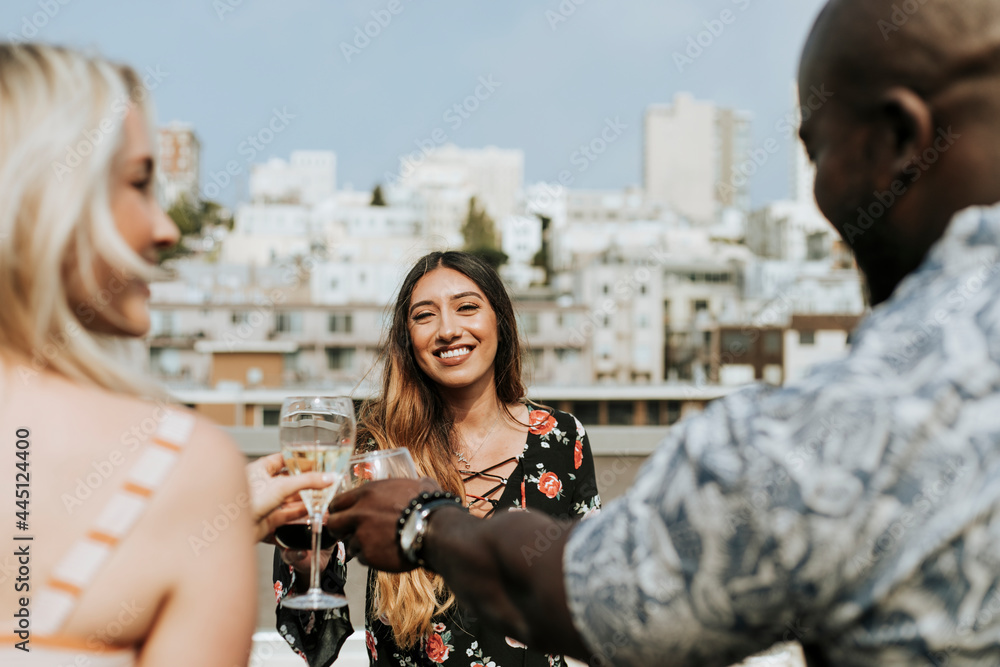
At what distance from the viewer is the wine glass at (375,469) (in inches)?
74.1

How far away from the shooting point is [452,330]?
128 inches

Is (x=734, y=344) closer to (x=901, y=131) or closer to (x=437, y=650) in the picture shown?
(x=437, y=650)

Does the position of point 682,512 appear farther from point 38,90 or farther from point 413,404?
point 413,404

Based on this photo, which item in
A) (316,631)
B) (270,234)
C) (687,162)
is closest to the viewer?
(316,631)

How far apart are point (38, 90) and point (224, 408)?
39.4 meters

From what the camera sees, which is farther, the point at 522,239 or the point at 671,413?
the point at 522,239

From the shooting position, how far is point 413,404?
10.6ft

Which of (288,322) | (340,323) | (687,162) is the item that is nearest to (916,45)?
(340,323)

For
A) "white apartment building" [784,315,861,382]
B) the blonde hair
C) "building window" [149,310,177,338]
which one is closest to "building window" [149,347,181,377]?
"building window" [149,310,177,338]

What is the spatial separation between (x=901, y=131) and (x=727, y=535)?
54 cm

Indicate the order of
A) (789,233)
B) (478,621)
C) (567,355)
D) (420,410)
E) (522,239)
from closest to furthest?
(478,621) < (420,410) < (567,355) < (789,233) < (522,239)

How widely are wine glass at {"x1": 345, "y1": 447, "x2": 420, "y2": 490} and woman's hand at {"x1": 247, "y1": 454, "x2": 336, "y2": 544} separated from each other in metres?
0.05

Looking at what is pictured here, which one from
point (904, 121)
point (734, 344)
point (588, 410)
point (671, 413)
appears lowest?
point (671, 413)

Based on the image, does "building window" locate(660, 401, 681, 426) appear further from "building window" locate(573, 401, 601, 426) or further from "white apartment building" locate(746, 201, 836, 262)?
"white apartment building" locate(746, 201, 836, 262)
